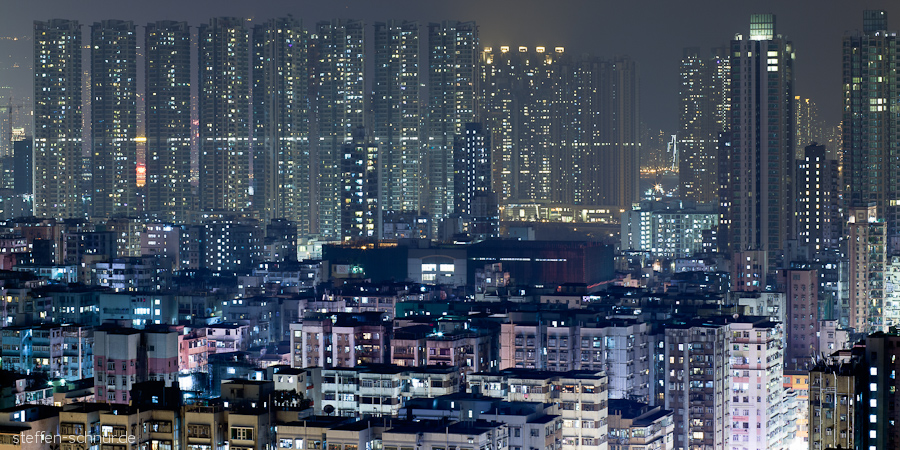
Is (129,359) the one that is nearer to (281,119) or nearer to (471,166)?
(471,166)

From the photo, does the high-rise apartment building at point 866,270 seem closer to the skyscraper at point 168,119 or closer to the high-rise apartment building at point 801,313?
→ the high-rise apartment building at point 801,313

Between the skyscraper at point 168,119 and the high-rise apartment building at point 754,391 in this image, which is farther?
the skyscraper at point 168,119

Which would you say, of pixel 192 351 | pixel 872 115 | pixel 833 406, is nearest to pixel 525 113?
pixel 872 115


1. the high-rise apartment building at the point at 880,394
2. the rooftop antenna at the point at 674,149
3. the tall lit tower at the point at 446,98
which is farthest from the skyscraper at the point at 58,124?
the high-rise apartment building at the point at 880,394

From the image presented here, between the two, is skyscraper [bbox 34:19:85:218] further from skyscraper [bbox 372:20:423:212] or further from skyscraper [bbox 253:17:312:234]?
skyscraper [bbox 372:20:423:212]

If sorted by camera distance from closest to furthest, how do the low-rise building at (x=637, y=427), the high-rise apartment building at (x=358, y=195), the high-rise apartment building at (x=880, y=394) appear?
the high-rise apartment building at (x=880, y=394), the low-rise building at (x=637, y=427), the high-rise apartment building at (x=358, y=195)
